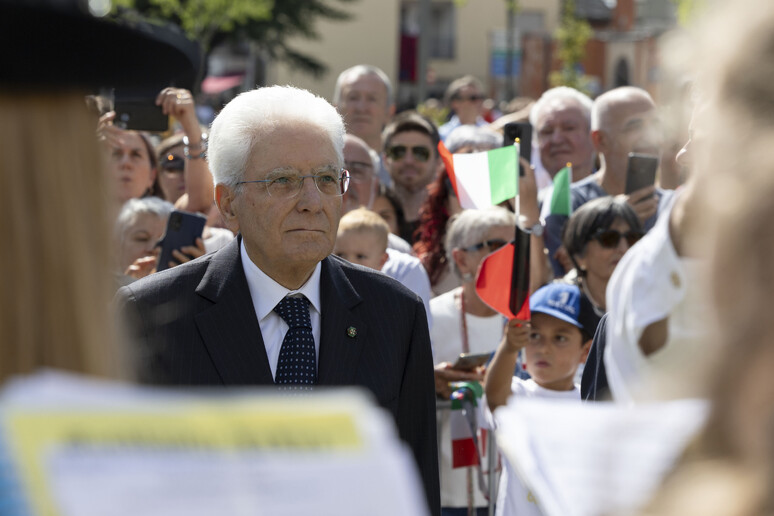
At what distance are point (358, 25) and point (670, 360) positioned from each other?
4635 centimetres

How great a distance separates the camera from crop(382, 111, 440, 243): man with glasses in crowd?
23.0 feet

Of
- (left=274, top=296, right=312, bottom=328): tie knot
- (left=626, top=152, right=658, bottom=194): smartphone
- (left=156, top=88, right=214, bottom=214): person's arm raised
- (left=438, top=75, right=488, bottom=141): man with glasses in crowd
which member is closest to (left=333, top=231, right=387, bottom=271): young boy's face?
(left=156, top=88, right=214, bottom=214): person's arm raised

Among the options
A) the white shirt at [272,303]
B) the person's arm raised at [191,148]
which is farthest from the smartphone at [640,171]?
the white shirt at [272,303]

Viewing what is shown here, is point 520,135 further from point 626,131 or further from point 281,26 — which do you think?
point 281,26

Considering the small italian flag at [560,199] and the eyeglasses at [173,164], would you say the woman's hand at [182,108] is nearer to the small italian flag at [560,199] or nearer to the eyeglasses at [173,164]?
the eyeglasses at [173,164]

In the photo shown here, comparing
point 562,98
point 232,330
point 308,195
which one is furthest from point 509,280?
point 562,98

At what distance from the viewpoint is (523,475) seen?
4.52ft

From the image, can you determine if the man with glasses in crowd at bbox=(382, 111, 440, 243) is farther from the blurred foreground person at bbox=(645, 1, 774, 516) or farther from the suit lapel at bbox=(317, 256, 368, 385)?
the blurred foreground person at bbox=(645, 1, 774, 516)

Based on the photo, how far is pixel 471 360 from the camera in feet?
15.7

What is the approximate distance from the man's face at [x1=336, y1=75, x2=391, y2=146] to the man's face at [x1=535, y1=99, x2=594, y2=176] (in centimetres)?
125

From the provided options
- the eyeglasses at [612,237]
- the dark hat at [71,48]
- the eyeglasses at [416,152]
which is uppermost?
the dark hat at [71,48]

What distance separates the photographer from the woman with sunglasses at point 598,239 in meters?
5.05

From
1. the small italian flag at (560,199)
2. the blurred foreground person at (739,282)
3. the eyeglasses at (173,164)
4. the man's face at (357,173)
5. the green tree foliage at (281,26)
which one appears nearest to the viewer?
the blurred foreground person at (739,282)

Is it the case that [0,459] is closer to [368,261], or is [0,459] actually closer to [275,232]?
[275,232]
